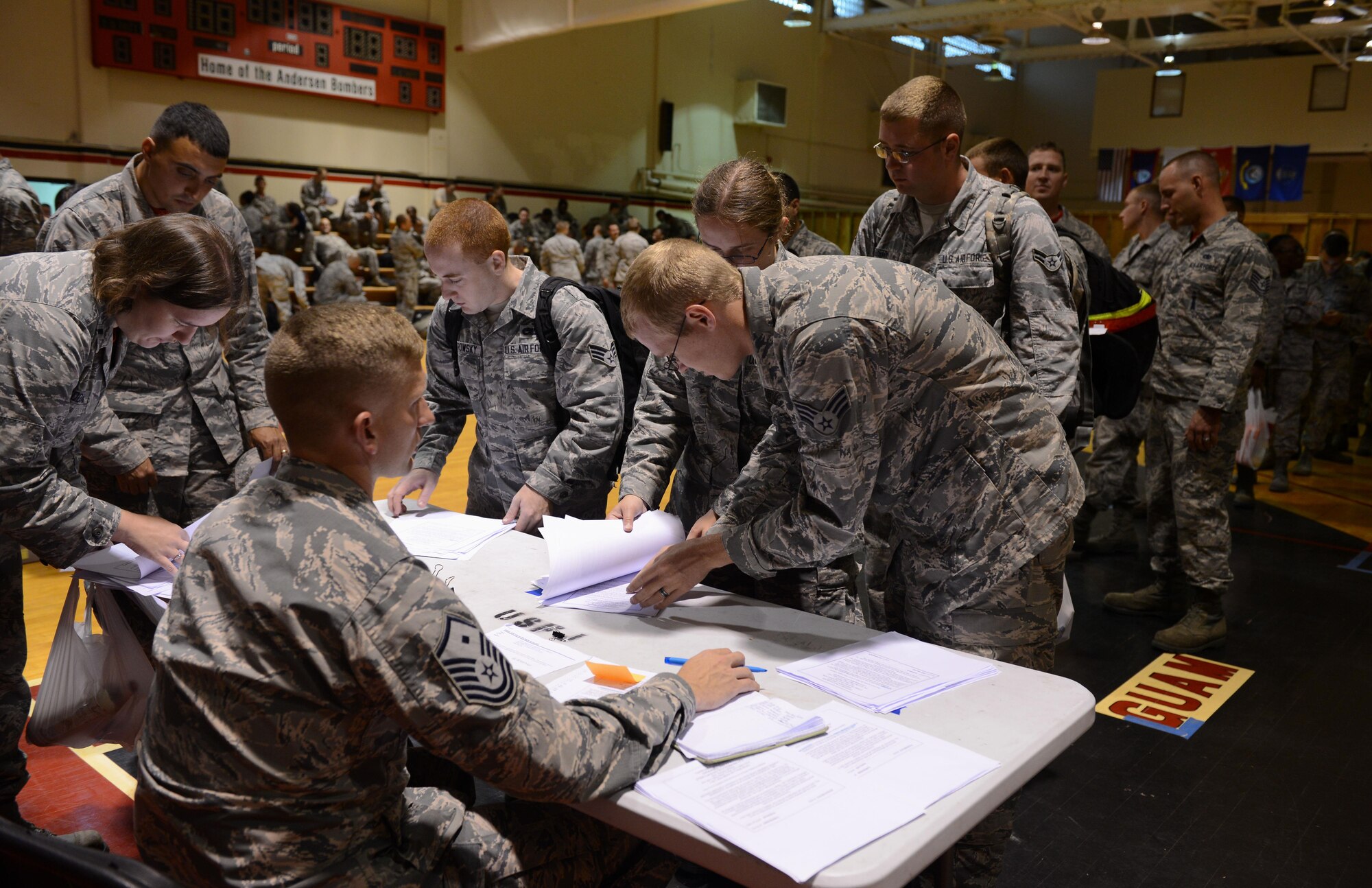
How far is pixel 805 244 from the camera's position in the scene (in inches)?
132

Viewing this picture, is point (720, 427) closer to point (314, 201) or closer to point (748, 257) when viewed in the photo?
point (748, 257)

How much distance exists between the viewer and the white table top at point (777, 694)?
113cm

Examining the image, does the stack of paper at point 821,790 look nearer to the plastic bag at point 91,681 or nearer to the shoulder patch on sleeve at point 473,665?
the shoulder patch on sleeve at point 473,665

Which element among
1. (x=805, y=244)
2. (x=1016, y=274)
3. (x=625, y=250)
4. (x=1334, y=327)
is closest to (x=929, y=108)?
(x=1016, y=274)

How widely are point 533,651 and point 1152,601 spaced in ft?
11.4

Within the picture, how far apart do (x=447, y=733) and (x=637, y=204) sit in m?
15.5

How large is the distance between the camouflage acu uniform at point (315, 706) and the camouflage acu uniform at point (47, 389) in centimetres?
86

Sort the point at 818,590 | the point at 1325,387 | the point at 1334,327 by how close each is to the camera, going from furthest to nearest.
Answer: the point at 1325,387 < the point at 1334,327 < the point at 818,590

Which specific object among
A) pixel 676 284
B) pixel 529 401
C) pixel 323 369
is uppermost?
pixel 676 284

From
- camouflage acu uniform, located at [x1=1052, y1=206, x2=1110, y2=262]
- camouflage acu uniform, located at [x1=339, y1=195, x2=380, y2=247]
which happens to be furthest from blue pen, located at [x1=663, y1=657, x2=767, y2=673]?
camouflage acu uniform, located at [x1=339, y1=195, x2=380, y2=247]

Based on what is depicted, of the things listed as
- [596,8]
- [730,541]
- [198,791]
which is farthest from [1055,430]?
[596,8]

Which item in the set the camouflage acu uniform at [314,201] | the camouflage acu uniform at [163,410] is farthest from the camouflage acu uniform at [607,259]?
the camouflage acu uniform at [163,410]

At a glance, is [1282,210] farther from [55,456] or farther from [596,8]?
[55,456]

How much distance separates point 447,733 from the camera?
114cm
